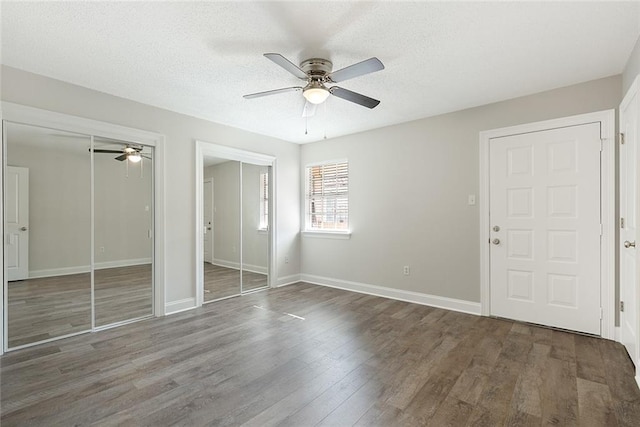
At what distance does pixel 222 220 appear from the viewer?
4684 mm

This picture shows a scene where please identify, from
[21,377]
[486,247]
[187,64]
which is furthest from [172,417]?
[486,247]

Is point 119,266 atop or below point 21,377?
atop

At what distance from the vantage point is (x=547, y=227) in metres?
3.34

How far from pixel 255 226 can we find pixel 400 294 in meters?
2.54

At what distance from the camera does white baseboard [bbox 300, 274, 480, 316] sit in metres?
3.88

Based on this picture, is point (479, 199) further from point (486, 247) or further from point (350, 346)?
point (350, 346)

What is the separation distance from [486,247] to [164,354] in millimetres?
3686

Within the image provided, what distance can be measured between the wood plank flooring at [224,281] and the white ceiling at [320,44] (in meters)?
2.40

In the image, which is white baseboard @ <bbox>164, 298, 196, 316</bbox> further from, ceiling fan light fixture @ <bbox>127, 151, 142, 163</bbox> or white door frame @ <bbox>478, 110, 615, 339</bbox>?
white door frame @ <bbox>478, 110, 615, 339</bbox>

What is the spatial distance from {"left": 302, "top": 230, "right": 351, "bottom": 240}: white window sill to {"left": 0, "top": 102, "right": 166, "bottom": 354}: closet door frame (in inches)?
99.6

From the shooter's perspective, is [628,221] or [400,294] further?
[400,294]

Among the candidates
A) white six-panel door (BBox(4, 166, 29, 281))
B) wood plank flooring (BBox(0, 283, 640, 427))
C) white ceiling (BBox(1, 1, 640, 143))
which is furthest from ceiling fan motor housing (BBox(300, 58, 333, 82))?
white six-panel door (BBox(4, 166, 29, 281))

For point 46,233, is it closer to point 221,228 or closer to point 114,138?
point 114,138

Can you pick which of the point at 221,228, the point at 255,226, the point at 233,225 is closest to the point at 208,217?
the point at 221,228
